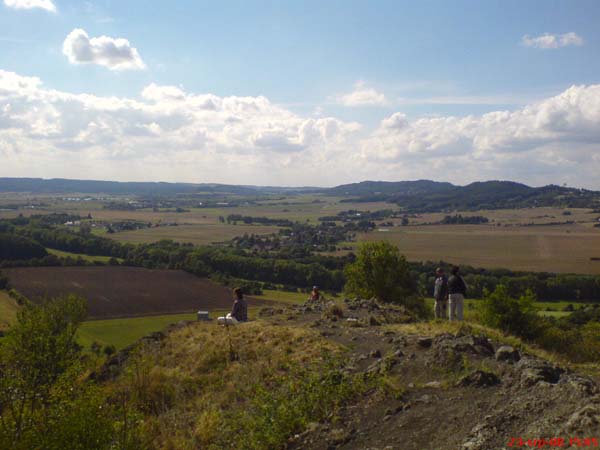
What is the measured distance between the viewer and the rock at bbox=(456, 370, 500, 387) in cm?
954

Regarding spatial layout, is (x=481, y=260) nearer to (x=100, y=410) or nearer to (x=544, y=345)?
(x=544, y=345)

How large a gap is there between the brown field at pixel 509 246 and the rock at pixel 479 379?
65104 millimetres

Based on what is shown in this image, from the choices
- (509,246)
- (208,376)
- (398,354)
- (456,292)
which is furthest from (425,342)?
(509,246)

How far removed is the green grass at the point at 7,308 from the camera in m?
42.4

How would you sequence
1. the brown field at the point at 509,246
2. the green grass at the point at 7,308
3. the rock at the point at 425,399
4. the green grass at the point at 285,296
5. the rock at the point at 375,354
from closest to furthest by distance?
the rock at the point at 425,399 → the rock at the point at 375,354 → the green grass at the point at 7,308 → the green grass at the point at 285,296 → the brown field at the point at 509,246

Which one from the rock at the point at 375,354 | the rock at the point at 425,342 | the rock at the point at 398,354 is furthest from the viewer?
the rock at the point at 375,354

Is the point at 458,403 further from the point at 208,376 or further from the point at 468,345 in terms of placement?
the point at 208,376

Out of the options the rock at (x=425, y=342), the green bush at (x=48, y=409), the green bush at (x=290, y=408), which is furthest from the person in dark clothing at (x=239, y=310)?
the rock at (x=425, y=342)

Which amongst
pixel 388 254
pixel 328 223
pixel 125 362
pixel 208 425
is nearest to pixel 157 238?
pixel 328 223

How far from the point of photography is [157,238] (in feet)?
379

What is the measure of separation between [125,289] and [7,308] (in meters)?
13.1

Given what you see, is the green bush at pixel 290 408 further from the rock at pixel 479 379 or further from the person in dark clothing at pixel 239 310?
the person in dark clothing at pixel 239 310

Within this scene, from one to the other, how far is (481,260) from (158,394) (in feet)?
243
